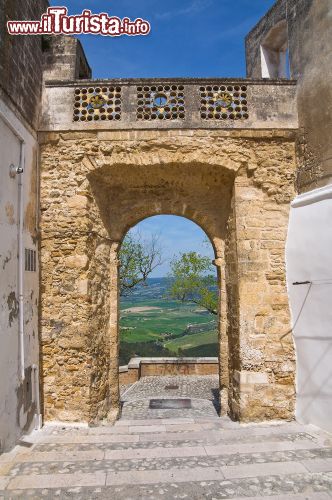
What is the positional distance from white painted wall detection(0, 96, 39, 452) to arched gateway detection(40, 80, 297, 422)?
1.77ft

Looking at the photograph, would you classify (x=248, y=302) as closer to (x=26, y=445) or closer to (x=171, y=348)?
(x=26, y=445)

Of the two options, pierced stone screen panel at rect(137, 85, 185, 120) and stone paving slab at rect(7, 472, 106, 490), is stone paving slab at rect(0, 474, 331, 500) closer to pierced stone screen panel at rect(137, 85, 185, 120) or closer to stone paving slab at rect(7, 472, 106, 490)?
stone paving slab at rect(7, 472, 106, 490)

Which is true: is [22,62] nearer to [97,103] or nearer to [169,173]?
[97,103]

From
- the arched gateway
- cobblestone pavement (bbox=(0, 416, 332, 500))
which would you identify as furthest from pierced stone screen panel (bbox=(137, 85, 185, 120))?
cobblestone pavement (bbox=(0, 416, 332, 500))

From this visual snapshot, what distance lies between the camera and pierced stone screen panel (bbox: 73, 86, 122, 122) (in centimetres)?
582

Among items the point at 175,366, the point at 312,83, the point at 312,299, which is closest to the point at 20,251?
the point at 312,299

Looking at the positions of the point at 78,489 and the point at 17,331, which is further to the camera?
the point at 17,331

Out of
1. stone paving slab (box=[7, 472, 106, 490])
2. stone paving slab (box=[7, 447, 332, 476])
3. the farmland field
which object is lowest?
the farmland field

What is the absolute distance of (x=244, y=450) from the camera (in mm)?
4398

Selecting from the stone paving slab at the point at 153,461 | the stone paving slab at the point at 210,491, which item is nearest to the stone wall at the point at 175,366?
the stone paving slab at the point at 153,461

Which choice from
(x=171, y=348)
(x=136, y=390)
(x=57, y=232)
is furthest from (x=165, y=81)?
(x=171, y=348)

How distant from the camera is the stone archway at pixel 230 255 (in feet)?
18.0

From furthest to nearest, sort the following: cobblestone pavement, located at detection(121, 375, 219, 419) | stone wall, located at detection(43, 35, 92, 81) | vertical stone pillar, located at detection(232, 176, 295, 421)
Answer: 1. cobblestone pavement, located at detection(121, 375, 219, 419)
2. stone wall, located at detection(43, 35, 92, 81)
3. vertical stone pillar, located at detection(232, 176, 295, 421)

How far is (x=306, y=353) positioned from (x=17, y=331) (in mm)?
3890
